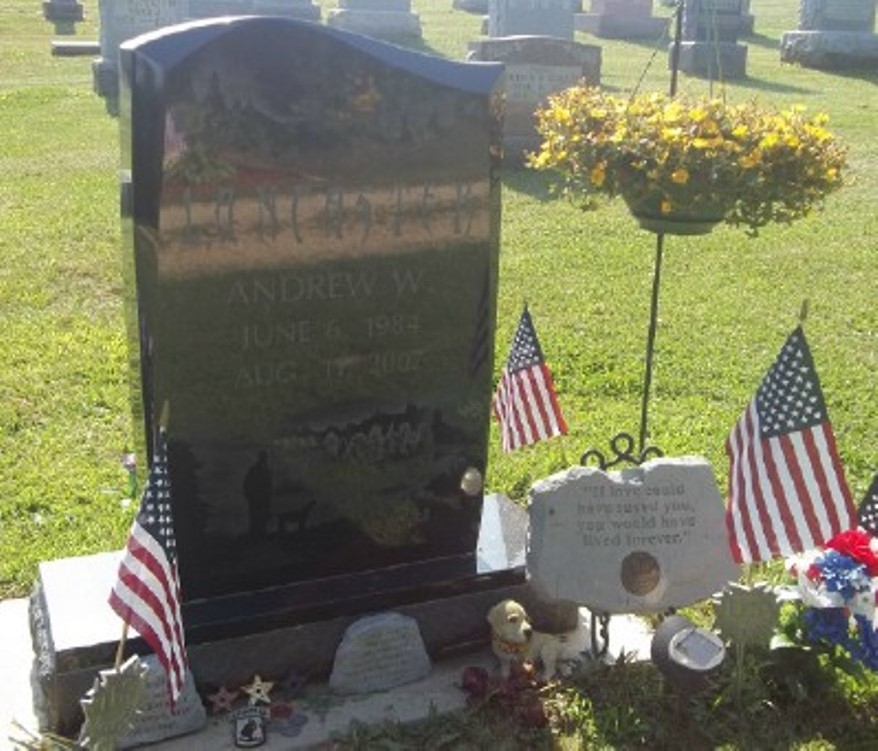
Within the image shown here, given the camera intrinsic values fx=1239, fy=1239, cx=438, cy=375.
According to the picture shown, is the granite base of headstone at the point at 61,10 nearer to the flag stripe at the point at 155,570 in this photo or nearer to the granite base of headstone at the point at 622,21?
the granite base of headstone at the point at 622,21

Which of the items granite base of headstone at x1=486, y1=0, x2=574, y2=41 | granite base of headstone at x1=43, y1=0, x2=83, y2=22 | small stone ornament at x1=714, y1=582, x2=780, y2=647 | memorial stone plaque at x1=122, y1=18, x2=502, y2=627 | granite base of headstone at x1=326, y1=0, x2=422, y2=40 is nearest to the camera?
memorial stone plaque at x1=122, y1=18, x2=502, y2=627

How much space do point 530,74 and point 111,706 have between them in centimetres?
1299

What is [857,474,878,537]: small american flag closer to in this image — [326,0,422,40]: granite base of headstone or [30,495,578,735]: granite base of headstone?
[30,495,578,735]: granite base of headstone

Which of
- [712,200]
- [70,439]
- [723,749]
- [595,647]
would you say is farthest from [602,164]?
[70,439]

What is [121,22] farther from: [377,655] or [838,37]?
[377,655]

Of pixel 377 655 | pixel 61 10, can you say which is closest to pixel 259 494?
pixel 377 655

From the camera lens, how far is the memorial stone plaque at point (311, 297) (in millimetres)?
4395

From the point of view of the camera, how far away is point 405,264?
493 cm

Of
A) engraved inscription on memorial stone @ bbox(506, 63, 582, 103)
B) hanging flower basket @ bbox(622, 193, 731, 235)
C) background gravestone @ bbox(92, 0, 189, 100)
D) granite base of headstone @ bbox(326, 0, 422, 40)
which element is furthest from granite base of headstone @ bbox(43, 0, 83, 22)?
hanging flower basket @ bbox(622, 193, 731, 235)

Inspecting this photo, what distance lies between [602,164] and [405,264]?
0.98m

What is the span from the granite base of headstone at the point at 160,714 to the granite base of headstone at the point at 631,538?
1.38 meters

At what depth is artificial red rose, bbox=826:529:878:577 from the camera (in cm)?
Answer: 478

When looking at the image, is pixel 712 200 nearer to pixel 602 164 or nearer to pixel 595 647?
pixel 602 164

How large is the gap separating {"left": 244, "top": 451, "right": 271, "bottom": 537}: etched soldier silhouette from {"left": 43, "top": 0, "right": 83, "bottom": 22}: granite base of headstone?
2720 centimetres
